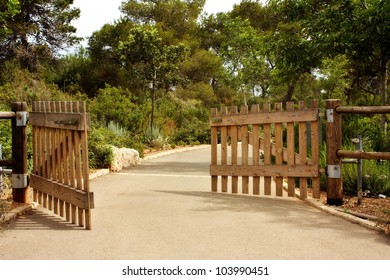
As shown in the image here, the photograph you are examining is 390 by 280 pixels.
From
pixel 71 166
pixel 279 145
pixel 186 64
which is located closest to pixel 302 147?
pixel 279 145

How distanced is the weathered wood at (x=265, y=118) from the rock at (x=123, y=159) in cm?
396

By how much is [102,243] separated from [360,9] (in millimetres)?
8569

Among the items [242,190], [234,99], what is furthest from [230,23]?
[242,190]

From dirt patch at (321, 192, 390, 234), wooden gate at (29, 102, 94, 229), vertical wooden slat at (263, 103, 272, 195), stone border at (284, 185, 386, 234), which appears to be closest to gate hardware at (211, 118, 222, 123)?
vertical wooden slat at (263, 103, 272, 195)

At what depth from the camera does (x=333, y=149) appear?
716 cm

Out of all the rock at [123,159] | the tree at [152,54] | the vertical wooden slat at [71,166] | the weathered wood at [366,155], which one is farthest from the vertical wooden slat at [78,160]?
the tree at [152,54]

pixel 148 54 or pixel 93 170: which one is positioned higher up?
pixel 148 54

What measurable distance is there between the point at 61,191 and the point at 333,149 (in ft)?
12.6

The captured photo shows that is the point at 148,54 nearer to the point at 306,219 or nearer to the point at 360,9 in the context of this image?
the point at 360,9

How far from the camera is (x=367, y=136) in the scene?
988 centimetres

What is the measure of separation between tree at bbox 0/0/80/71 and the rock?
1831cm

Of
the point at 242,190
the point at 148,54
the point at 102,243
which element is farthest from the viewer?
the point at 148,54

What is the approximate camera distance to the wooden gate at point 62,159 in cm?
566

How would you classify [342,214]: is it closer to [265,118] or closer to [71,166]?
[265,118]
